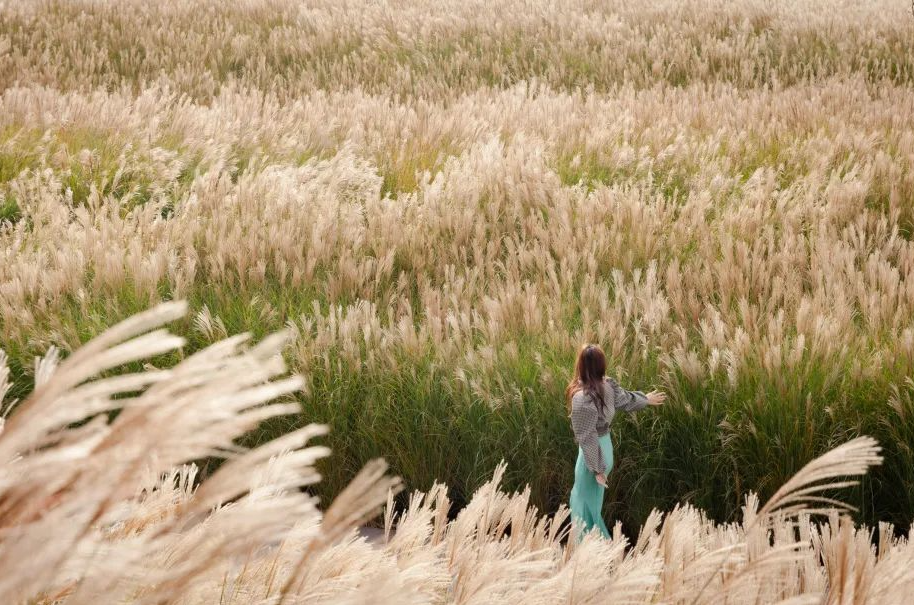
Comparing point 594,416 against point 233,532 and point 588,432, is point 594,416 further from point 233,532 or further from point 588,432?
point 233,532

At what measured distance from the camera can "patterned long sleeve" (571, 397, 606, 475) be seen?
3656 millimetres

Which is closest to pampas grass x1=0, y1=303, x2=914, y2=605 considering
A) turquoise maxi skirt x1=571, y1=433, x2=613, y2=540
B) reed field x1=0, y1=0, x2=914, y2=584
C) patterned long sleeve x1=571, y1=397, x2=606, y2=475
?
reed field x1=0, y1=0, x2=914, y2=584

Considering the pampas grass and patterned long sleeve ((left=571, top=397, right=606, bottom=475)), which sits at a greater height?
the pampas grass

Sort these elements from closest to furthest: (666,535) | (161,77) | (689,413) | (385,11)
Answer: (666,535) → (689,413) → (161,77) → (385,11)

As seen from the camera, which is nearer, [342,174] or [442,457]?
[442,457]

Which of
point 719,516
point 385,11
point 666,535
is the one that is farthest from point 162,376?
point 385,11

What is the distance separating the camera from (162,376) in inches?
30.1

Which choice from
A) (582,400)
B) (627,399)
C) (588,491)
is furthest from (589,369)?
(588,491)

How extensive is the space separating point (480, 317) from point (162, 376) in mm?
3633

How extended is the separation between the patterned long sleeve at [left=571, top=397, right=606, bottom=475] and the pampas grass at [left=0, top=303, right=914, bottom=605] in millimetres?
1973

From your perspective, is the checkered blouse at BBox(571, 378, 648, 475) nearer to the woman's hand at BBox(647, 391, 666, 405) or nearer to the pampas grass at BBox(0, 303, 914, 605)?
the woman's hand at BBox(647, 391, 666, 405)

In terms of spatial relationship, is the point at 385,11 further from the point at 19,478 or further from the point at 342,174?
the point at 19,478

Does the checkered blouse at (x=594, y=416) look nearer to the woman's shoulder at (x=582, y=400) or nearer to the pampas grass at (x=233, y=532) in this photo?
the woman's shoulder at (x=582, y=400)

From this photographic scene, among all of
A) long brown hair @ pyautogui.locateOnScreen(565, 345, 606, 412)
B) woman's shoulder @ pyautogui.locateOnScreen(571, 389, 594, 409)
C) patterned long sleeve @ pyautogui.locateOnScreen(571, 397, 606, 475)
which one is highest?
long brown hair @ pyautogui.locateOnScreen(565, 345, 606, 412)
